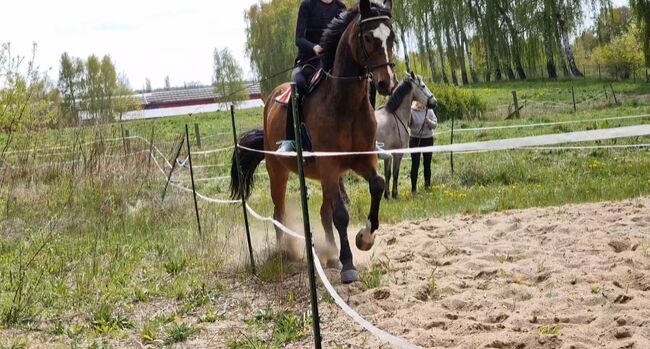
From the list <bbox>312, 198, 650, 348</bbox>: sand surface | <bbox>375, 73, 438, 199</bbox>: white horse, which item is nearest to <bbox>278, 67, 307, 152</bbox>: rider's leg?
<bbox>312, 198, 650, 348</bbox>: sand surface

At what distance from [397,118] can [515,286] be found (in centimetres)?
749

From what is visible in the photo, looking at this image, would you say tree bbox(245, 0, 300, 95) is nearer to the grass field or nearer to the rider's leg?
the grass field

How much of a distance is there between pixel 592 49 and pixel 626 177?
61351 millimetres

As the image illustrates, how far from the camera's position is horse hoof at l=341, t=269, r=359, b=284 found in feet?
19.8

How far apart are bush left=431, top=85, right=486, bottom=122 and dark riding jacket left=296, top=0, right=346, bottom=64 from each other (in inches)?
934

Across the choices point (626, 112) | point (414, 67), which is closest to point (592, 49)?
point (414, 67)

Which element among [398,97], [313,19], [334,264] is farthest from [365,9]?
[398,97]

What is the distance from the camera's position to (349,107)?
251 inches

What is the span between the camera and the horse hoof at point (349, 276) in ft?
19.8

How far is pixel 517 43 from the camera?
3950cm

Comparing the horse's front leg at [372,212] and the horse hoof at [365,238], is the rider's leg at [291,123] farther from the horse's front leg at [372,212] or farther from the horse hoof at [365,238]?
the horse hoof at [365,238]

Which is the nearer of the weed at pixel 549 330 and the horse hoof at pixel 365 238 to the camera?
the weed at pixel 549 330

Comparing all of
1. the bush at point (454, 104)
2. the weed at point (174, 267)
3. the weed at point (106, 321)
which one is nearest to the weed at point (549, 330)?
the weed at point (106, 321)

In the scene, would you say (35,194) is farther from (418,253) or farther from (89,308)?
(418,253)
